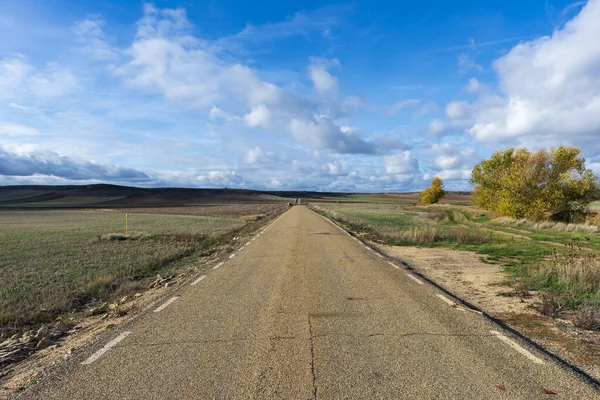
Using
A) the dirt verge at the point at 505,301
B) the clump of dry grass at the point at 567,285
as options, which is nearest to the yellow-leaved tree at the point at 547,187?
the dirt verge at the point at 505,301

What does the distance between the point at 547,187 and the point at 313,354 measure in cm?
4024

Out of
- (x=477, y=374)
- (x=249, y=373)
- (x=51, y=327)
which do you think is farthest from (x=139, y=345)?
(x=477, y=374)

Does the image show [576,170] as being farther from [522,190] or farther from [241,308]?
[241,308]

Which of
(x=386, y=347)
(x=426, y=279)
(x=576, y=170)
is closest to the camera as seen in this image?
(x=386, y=347)

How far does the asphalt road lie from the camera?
4.18 meters

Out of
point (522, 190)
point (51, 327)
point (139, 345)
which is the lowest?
point (51, 327)

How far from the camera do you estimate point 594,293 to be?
8.55 metres

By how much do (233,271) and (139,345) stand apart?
19.7ft

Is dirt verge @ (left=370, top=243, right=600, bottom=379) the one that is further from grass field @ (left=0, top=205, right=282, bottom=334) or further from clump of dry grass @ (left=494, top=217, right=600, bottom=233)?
clump of dry grass @ (left=494, top=217, right=600, bottom=233)

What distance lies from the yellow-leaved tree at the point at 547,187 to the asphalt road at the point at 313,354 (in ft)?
116

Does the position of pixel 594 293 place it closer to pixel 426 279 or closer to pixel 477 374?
pixel 426 279

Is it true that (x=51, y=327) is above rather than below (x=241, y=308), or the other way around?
below

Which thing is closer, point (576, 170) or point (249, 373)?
point (249, 373)

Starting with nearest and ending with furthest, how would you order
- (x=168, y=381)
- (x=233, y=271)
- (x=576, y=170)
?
1. (x=168, y=381)
2. (x=233, y=271)
3. (x=576, y=170)
